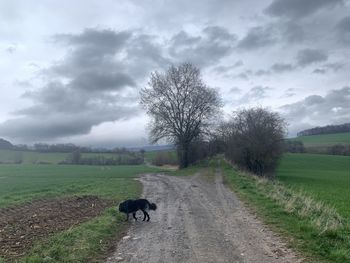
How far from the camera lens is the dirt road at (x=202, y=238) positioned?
910 centimetres

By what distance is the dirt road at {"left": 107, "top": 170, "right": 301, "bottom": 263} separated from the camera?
9.10 meters

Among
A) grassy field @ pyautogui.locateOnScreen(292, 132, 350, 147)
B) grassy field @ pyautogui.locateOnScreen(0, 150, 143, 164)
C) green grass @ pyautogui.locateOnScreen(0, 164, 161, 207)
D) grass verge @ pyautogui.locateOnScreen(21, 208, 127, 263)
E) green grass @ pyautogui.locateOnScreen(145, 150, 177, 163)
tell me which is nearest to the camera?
grass verge @ pyautogui.locateOnScreen(21, 208, 127, 263)

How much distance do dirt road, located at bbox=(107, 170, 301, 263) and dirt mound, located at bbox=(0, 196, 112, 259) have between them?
2.46m

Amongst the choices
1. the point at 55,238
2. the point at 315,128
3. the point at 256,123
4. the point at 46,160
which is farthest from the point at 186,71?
the point at 315,128

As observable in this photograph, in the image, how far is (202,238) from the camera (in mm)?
10953

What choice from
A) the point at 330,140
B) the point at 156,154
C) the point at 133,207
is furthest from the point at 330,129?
the point at 133,207

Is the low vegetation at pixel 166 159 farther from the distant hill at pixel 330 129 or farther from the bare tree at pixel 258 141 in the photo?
the distant hill at pixel 330 129

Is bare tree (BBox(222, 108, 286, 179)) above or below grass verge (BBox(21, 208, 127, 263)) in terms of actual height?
above

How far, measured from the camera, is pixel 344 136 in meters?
136

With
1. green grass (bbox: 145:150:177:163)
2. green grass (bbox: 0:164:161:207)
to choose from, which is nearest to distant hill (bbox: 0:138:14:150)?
green grass (bbox: 145:150:177:163)

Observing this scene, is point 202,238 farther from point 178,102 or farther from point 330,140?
point 330,140

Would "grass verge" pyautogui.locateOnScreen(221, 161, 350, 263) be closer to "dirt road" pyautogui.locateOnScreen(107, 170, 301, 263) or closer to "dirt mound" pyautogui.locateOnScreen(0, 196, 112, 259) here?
"dirt road" pyautogui.locateOnScreen(107, 170, 301, 263)

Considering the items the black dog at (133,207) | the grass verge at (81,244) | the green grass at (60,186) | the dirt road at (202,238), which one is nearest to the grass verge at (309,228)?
the dirt road at (202,238)

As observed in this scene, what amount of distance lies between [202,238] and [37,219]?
6.81 m
